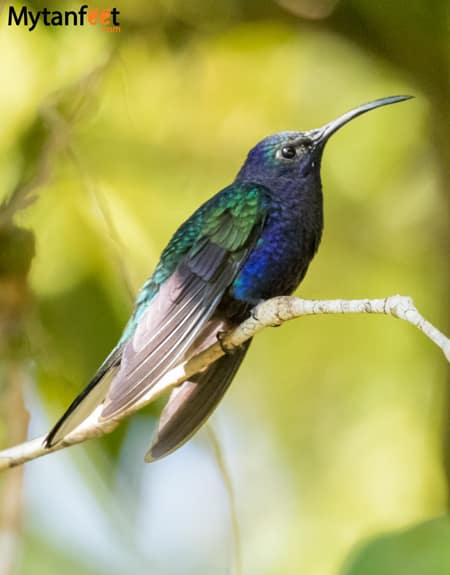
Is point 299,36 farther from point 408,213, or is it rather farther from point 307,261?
point 307,261

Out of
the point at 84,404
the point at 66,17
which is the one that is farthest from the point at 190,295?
the point at 66,17

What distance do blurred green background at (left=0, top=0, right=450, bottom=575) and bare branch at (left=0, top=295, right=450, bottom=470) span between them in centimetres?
32

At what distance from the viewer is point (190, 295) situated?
162 cm

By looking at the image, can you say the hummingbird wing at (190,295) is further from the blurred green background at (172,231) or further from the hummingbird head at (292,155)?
the blurred green background at (172,231)

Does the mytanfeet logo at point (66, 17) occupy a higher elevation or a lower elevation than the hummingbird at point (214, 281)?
higher

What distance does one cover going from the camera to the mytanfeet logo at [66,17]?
6.62 feet

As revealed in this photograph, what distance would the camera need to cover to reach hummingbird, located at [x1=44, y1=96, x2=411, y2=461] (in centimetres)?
157

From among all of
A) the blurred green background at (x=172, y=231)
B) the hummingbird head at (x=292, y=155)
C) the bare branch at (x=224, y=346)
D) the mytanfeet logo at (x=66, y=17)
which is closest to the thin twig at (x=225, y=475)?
the blurred green background at (x=172, y=231)

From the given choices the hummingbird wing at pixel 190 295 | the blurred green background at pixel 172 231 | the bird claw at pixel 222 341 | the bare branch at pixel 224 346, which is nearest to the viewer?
the bare branch at pixel 224 346

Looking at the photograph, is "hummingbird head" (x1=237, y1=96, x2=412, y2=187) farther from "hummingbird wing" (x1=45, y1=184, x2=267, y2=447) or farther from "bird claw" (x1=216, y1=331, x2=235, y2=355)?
"bird claw" (x1=216, y1=331, x2=235, y2=355)

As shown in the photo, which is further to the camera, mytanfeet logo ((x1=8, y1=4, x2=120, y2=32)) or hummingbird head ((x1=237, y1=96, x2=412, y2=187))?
mytanfeet logo ((x1=8, y1=4, x2=120, y2=32))

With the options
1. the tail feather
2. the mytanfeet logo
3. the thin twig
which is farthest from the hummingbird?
the mytanfeet logo

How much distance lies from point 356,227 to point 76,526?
997 mm

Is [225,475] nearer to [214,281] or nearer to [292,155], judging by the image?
[214,281]
